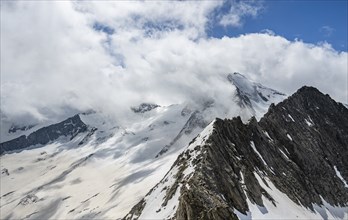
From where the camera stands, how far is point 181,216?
87.9 metres

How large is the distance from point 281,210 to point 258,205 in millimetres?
12130

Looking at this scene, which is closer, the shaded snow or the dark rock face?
the dark rock face

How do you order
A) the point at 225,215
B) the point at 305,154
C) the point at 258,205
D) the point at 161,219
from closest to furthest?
1. the point at 225,215
2. the point at 161,219
3. the point at 258,205
4. the point at 305,154

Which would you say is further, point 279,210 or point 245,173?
point 245,173

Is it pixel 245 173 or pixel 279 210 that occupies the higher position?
pixel 245 173

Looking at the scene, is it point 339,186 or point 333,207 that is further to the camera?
point 339,186

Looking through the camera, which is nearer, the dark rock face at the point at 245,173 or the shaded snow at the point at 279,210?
the dark rock face at the point at 245,173

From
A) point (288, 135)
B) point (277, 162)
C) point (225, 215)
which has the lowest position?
point (225, 215)

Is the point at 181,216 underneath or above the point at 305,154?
underneath

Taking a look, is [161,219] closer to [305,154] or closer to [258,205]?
[258,205]

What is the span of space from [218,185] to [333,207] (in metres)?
82.2

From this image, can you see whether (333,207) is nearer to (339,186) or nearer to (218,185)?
(339,186)

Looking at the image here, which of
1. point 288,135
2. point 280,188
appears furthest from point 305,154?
point 280,188

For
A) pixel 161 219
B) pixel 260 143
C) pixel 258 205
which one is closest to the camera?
pixel 161 219
